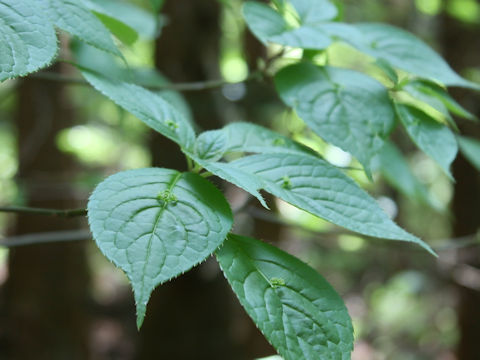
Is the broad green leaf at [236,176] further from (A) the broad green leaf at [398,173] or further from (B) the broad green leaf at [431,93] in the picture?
(A) the broad green leaf at [398,173]

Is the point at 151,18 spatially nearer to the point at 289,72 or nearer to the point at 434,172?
the point at 289,72

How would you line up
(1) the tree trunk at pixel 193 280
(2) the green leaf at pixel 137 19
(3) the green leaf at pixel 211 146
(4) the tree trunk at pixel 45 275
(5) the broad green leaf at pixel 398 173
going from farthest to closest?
(4) the tree trunk at pixel 45 275 → (1) the tree trunk at pixel 193 280 → (2) the green leaf at pixel 137 19 → (5) the broad green leaf at pixel 398 173 → (3) the green leaf at pixel 211 146

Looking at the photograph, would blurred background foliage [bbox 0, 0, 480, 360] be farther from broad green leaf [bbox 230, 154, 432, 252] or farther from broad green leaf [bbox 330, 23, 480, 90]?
broad green leaf [bbox 230, 154, 432, 252]

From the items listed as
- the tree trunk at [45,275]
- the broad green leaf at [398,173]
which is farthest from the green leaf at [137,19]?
the tree trunk at [45,275]

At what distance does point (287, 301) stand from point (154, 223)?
16 cm

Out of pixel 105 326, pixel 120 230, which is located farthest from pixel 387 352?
pixel 120 230

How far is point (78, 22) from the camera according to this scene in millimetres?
616

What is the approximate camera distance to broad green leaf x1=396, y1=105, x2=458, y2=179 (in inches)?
28.8

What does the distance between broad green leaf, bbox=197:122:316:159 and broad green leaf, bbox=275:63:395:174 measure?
0.15ft

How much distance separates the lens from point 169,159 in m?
2.36

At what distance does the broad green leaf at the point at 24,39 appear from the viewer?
507 mm

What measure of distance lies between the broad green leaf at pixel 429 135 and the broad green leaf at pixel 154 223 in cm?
35

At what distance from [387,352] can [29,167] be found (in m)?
4.28

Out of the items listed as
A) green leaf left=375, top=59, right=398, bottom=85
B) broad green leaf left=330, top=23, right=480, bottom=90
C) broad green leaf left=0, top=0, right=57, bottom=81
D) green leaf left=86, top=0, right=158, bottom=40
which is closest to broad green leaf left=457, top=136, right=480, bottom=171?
broad green leaf left=330, top=23, right=480, bottom=90
